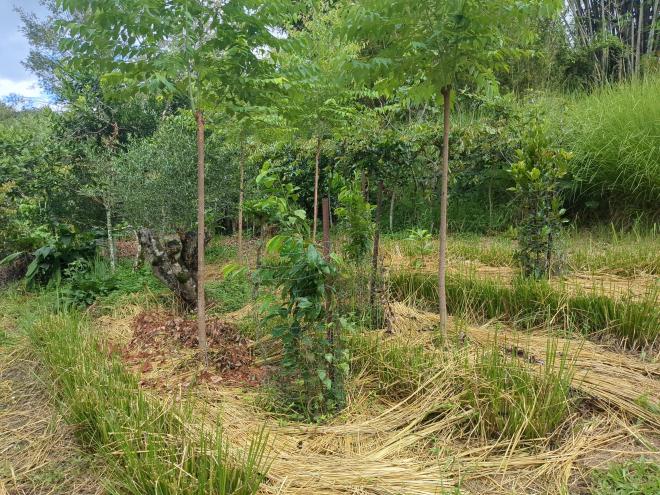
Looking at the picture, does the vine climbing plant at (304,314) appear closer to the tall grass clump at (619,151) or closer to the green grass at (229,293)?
the green grass at (229,293)

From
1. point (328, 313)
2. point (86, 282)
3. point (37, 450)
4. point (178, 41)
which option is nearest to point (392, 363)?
point (328, 313)

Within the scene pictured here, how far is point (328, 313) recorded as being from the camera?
2.45m

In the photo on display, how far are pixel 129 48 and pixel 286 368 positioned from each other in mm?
2125

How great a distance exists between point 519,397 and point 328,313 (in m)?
1.04

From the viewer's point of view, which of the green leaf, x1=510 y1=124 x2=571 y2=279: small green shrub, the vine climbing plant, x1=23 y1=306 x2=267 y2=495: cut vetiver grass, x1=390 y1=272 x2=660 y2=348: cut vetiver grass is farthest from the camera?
the green leaf

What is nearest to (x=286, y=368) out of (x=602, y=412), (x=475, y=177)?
(x=602, y=412)

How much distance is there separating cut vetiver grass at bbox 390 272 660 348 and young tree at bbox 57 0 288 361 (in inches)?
79.1

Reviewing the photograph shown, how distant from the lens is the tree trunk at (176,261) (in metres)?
3.93

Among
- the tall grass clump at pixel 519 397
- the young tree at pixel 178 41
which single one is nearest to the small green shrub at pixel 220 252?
the young tree at pixel 178 41

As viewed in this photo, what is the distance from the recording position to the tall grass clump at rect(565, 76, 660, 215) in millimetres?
5371

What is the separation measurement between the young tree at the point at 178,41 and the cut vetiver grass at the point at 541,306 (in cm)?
201

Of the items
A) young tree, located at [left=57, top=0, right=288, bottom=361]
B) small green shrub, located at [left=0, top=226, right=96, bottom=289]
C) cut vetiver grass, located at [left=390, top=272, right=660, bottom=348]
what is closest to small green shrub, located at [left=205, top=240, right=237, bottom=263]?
small green shrub, located at [left=0, top=226, right=96, bottom=289]

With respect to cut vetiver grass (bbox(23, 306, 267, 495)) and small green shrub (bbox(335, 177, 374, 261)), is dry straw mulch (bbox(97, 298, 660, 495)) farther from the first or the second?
small green shrub (bbox(335, 177, 374, 261))

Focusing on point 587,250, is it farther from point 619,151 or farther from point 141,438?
point 141,438
